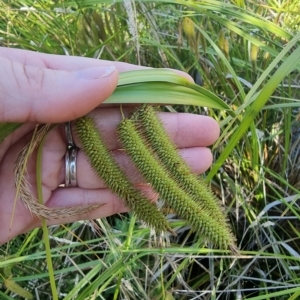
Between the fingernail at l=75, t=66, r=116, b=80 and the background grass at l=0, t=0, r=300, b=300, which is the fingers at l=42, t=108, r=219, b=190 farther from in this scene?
the fingernail at l=75, t=66, r=116, b=80

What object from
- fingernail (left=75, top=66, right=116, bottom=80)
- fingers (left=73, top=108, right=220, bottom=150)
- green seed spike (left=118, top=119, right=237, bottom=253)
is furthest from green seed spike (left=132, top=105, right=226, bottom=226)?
fingers (left=73, top=108, right=220, bottom=150)

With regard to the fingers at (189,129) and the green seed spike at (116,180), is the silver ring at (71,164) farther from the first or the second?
the green seed spike at (116,180)

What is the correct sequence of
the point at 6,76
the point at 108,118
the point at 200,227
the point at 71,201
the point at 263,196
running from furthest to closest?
the point at 263,196, the point at 71,201, the point at 108,118, the point at 6,76, the point at 200,227

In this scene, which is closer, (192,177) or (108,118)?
(192,177)

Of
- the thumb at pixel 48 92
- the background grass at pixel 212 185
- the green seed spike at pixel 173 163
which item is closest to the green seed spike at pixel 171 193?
the green seed spike at pixel 173 163

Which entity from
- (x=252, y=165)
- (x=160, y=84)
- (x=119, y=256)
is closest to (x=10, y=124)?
(x=160, y=84)

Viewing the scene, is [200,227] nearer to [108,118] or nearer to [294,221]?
[108,118]
